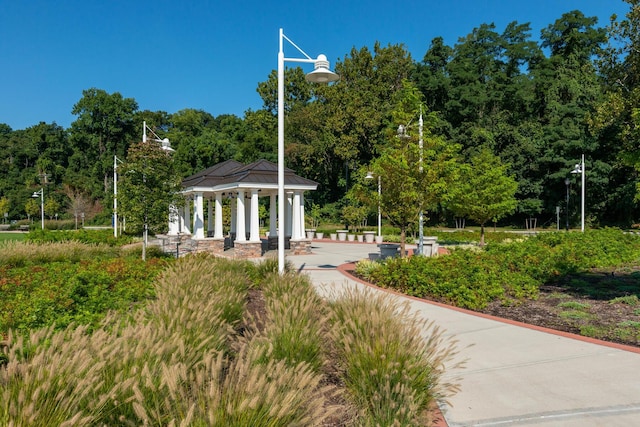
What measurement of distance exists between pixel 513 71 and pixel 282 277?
64847 millimetres

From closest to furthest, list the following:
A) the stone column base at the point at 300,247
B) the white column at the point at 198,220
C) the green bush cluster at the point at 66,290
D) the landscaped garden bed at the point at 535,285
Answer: the green bush cluster at the point at 66,290 → the landscaped garden bed at the point at 535,285 → the stone column base at the point at 300,247 → the white column at the point at 198,220

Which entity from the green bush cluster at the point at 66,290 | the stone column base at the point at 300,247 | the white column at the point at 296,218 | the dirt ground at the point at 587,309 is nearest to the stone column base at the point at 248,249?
the stone column base at the point at 300,247

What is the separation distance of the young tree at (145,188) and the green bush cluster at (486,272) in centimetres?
817

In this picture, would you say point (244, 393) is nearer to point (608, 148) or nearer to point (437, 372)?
point (437, 372)

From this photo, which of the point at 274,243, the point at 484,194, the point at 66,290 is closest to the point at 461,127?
the point at 484,194

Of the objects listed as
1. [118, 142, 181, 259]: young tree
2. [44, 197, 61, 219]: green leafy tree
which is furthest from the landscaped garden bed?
[44, 197, 61, 219]: green leafy tree

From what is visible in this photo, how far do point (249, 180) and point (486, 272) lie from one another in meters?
12.7

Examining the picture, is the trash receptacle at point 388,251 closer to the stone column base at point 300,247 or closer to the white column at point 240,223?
the stone column base at point 300,247

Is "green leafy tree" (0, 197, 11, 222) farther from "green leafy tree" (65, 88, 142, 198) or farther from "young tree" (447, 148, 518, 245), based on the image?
"young tree" (447, 148, 518, 245)

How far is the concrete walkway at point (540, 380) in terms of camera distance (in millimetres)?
3855

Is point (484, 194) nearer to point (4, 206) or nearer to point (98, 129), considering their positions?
point (4, 206)

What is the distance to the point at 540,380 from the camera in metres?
4.68

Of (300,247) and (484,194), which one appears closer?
(300,247)

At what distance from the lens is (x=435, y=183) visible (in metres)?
13.4
